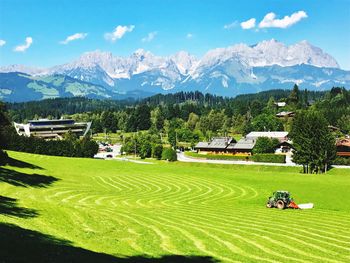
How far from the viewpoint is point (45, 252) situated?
62.5ft

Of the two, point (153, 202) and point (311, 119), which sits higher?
point (311, 119)

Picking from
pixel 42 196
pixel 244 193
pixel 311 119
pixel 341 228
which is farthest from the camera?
pixel 311 119

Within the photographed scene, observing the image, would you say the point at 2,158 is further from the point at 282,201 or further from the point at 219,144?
the point at 219,144

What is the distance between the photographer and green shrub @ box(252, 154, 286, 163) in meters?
122

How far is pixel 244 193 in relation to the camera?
59.1 meters

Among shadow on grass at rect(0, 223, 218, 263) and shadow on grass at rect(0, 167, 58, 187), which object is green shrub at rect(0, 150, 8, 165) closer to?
shadow on grass at rect(0, 167, 58, 187)

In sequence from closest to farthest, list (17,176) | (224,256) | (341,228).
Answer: (224,256), (341,228), (17,176)

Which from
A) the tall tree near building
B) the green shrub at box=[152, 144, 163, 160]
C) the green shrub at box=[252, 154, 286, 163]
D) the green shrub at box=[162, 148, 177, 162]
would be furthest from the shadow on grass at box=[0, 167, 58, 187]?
the green shrub at box=[152, 144, 163, 160]

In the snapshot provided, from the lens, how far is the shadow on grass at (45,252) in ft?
58.7

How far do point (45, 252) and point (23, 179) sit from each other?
37.9 metres

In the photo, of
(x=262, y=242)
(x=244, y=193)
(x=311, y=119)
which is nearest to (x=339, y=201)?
(x=244, y=193)

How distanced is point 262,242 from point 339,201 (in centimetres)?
2801

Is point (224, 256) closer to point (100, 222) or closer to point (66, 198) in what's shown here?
point (100, 222)

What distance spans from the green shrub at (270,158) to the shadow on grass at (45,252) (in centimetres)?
10434
